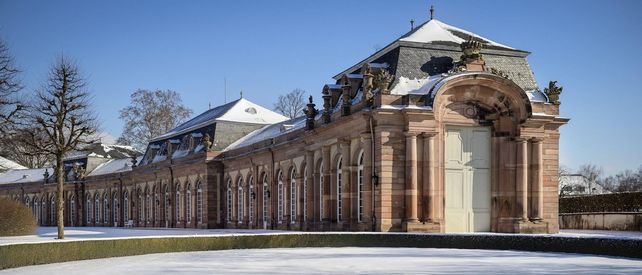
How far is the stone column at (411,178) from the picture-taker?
31.2 m

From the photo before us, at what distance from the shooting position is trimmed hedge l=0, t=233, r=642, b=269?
22.9m

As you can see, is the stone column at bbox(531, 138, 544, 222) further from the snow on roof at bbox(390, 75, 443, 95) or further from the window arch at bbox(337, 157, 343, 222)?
the window arch at bbox(337, 157, 343, 222)

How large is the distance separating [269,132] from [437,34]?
61.0 ft

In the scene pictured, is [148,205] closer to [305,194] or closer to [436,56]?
[305,194]

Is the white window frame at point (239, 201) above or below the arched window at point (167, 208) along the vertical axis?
above

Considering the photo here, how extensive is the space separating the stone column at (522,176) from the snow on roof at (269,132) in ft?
41.1

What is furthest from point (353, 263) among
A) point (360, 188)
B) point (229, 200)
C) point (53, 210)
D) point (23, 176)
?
point (23, 176)

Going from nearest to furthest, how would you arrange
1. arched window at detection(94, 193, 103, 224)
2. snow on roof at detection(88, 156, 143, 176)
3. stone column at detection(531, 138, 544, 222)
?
1. stone column at detection(531, 138, 544, 222)
2. snow on roof at detection(88, 156, 143, 176)
3. arched window at detection(94, 193, 103, 224)

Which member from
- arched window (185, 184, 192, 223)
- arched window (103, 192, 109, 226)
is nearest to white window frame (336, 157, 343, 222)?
arched window (185, 184, 192, 223)

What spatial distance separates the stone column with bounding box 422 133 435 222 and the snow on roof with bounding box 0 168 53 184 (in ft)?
208

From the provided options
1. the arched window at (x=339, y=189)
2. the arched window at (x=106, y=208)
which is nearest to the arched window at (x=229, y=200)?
the arched window at (x=339, y=189)

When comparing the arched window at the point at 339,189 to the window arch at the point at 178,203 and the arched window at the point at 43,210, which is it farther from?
the arched window at the point at 43,210

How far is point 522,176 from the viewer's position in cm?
3253

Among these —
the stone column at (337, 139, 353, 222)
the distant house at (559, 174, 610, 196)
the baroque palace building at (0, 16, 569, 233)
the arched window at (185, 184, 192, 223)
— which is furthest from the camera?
the distant house at (559, 174, 610, 196)
